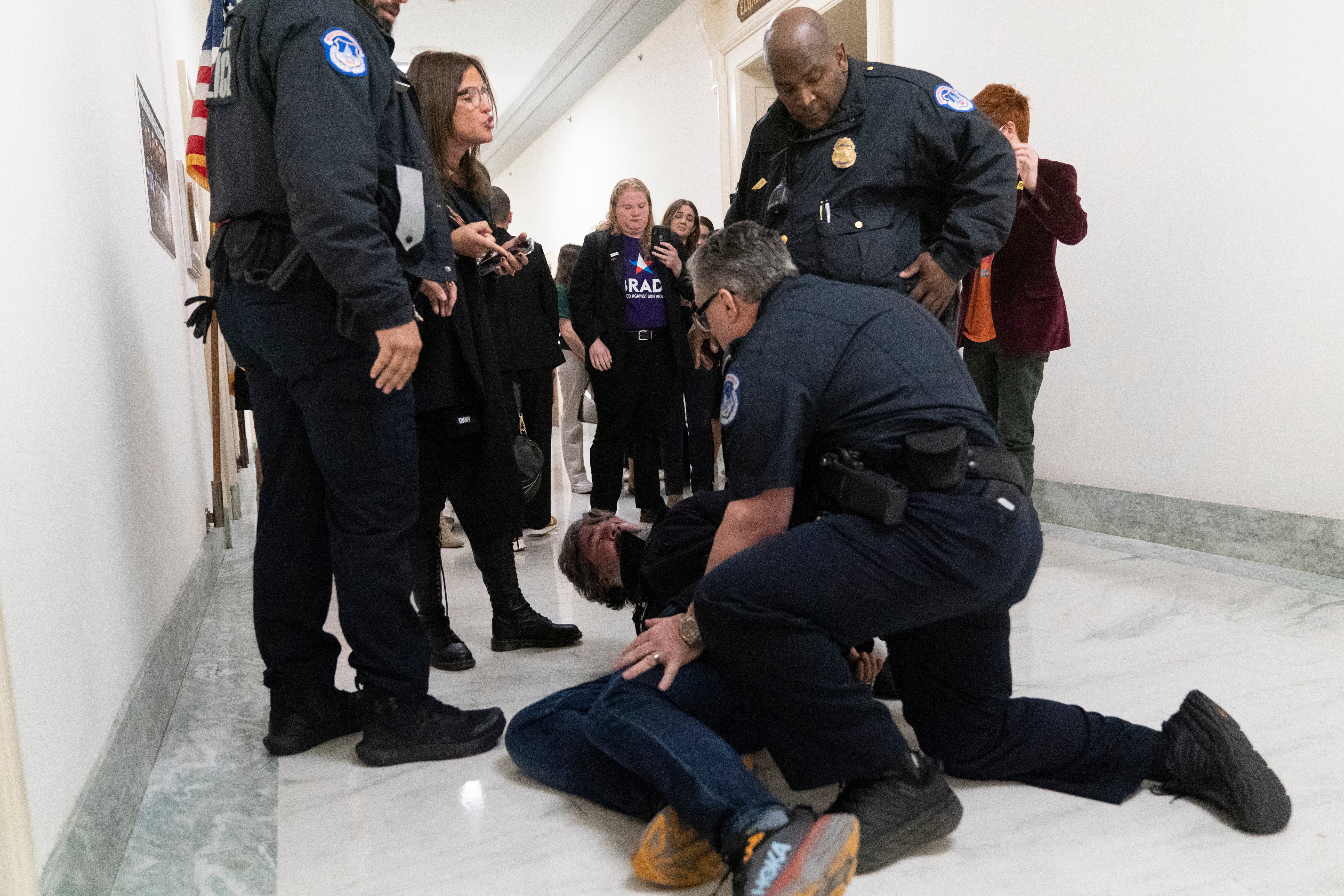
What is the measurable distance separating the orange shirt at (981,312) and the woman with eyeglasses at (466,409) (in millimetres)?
1536

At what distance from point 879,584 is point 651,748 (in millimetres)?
387

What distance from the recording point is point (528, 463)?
2.45m

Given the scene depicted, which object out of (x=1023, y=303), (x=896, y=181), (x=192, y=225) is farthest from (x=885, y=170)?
(x=192, y=225)

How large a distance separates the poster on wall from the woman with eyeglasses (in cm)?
69

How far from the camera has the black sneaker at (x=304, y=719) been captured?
1.63m

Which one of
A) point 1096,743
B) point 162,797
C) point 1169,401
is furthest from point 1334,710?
point 162,797

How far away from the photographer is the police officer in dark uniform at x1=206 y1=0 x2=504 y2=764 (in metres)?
1.36

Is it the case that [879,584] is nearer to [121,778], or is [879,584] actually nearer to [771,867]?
[771,867]

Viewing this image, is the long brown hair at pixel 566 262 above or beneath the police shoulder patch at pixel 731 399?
above

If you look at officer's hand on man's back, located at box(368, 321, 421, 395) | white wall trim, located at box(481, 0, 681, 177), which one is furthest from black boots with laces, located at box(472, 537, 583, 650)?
white wall trim, located at box(481, 0, 681, 177)

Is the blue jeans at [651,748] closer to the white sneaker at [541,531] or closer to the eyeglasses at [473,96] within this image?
the eyeglasses at [473,96]

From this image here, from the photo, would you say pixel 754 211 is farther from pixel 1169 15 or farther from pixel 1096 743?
pixel 1169 15

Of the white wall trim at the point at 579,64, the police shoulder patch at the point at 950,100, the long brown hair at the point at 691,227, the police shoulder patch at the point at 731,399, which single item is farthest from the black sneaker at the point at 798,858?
the white wall trim at the point at 579,64

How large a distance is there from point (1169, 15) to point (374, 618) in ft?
9.78
